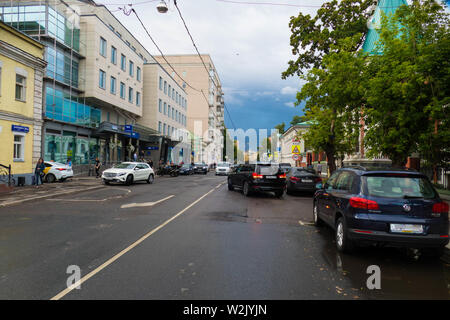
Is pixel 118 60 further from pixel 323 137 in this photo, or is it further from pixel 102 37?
pixel 323 137

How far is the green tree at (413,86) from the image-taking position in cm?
980

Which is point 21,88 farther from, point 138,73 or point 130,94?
point 138,73

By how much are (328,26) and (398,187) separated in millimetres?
21762

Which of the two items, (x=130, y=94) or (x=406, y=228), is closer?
(x=406, y=228)

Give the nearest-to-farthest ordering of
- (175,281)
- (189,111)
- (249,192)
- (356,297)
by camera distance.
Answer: (356,297) → (175,281) → (249,192) → (189,111)

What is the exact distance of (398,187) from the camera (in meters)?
5.30

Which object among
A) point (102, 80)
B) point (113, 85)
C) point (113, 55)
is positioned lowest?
point (102, 80)

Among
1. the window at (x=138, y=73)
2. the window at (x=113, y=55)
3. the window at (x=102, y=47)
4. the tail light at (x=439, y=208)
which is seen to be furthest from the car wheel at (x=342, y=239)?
the window at (x=138, y=73)

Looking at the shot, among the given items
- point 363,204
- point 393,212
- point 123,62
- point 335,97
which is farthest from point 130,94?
point 393,212

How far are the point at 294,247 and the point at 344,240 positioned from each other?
3.12 ft

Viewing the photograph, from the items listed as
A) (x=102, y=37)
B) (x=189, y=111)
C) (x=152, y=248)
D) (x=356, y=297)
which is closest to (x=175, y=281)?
(x=152, y=248)

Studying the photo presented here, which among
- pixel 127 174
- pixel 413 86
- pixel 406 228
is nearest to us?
pixel 406 228

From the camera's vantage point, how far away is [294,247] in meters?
6.01

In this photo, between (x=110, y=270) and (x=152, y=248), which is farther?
(x=152, y=248)
